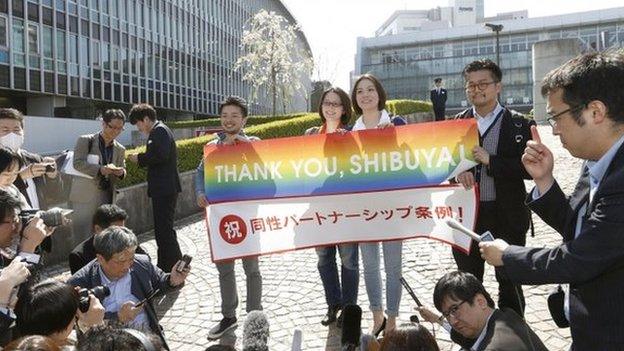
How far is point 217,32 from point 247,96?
954cm

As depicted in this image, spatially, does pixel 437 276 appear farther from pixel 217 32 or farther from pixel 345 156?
pixel 217 32

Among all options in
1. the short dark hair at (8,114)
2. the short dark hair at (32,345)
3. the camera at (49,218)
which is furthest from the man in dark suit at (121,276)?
the short dark hair at (8,114)

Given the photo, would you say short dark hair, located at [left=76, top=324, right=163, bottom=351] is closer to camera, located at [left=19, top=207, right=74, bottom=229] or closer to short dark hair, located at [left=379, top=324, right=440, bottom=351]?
short dark hair, located at [left=379, top=324, right=440, bottom=351]

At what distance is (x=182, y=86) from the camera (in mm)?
44719

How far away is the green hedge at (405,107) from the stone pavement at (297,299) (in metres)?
14.1

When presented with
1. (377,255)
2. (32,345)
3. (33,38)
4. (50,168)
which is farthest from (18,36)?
(32,345)

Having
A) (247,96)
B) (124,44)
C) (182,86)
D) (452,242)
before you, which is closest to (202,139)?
(452,242)

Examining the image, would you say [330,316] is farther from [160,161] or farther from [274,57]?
[274,57]

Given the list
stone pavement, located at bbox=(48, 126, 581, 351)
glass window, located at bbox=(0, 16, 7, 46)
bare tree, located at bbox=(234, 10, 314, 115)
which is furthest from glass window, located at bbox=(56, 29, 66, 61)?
stone pavement, located at bbox=(48, 126, 581, 351)

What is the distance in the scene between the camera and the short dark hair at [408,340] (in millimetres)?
2238

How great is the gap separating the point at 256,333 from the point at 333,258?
2325mm

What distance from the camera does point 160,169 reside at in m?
5.99

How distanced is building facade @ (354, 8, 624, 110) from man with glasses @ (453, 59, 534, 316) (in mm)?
68549

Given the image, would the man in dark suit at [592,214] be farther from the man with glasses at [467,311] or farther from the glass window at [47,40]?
the glass window at [47,40]
